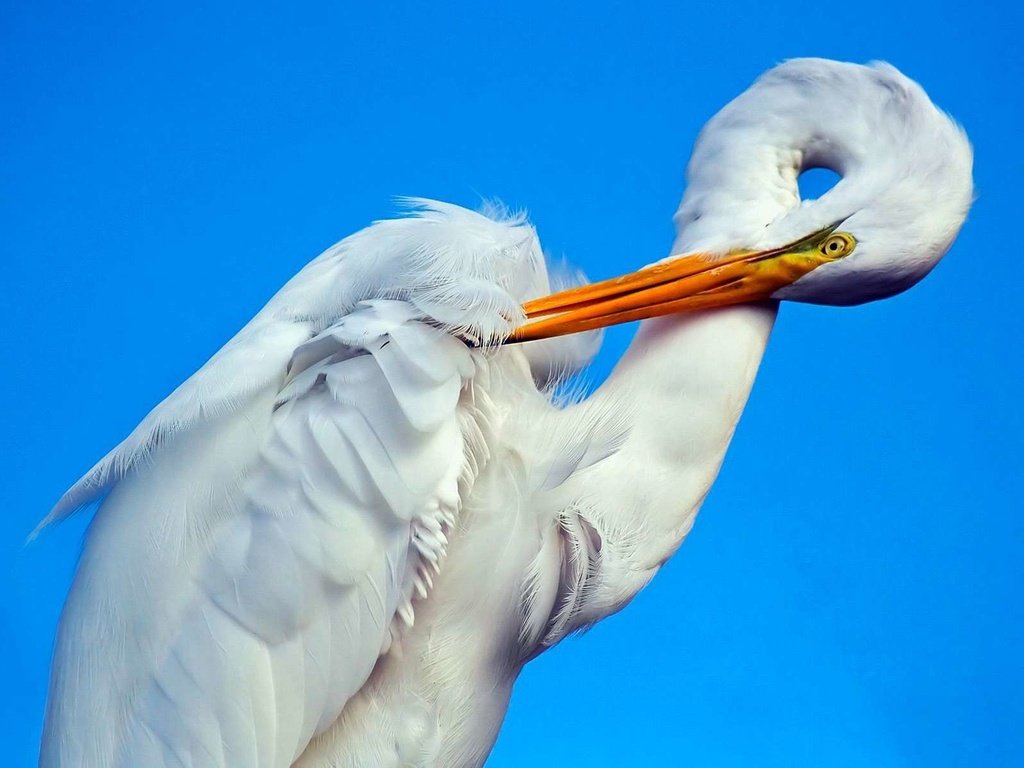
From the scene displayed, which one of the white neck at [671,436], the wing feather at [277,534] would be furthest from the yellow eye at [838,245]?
the wing feather at [277,534]

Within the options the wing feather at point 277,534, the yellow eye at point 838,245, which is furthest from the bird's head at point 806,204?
the wing feather at point 277,534

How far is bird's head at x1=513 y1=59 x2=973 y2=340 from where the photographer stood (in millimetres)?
1401

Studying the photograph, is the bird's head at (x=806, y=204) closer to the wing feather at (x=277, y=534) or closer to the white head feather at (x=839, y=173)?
the white head feather at (x=839, y=173)

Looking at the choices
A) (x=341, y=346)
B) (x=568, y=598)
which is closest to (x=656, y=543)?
(x=568, y=598)

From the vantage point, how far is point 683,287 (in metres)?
1.47

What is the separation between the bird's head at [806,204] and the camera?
1.40 metres

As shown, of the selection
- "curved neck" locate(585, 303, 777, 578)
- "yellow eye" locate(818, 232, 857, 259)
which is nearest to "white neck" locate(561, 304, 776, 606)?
"curved neck" locate(585, 303, 777, 578)

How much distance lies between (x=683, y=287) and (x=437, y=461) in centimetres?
35

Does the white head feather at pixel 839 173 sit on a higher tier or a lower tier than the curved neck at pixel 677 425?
higher

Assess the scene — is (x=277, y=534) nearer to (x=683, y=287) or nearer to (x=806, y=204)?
(x=683, y=287)

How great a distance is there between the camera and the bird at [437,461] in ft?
4.53

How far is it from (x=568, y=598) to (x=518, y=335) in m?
0.31

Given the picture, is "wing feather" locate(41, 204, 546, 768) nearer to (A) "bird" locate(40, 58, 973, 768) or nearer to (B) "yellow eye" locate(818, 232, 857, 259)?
(A) "bird" locate(40, 58, 973, 768)

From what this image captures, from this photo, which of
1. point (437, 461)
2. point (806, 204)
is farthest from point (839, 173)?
point (437, 461)
